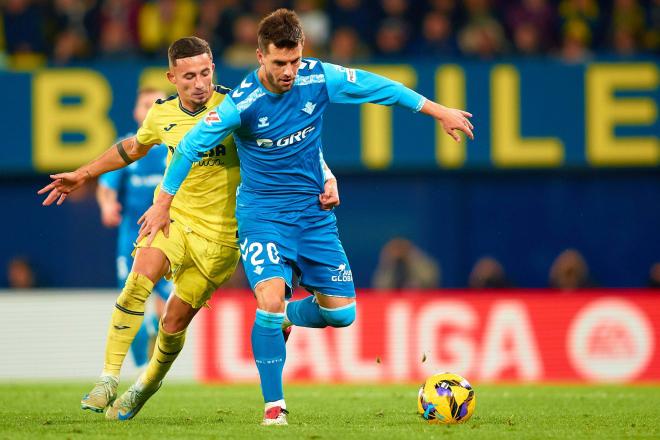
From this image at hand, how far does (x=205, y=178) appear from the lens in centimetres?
822

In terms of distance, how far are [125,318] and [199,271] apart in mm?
583

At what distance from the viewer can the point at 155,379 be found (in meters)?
8.09

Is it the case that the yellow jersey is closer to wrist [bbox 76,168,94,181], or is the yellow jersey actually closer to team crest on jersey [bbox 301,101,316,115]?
wrist [bbox 76,168,94,181]

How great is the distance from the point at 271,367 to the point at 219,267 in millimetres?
997

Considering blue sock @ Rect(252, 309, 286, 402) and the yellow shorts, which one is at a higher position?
the yellow shorts

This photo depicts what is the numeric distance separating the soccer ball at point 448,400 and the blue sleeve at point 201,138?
2110 mm

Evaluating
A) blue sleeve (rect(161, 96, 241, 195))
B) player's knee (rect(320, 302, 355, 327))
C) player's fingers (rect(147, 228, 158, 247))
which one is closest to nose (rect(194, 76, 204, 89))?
blue sleeve (rect(161, 96, 241, 195))

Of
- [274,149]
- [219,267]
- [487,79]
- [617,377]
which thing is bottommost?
[617,377]

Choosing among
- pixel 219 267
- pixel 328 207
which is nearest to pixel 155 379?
pixel 219 267

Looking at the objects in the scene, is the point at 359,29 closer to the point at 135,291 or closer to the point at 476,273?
the point at 476,273

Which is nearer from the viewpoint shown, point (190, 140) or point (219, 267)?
point (190, 140)

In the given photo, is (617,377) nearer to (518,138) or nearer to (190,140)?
(518,138)

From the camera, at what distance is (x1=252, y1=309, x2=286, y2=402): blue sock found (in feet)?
24.5

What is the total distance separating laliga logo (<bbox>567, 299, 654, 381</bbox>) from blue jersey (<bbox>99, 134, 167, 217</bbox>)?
18.2 ft
